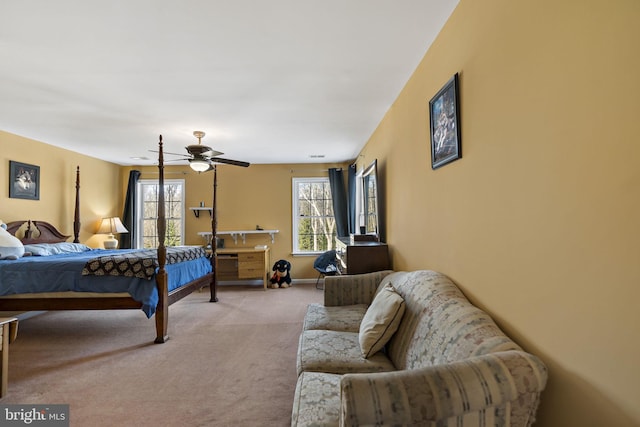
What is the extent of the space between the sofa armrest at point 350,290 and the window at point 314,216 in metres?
3.48

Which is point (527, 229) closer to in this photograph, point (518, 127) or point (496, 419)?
point (518, 127)

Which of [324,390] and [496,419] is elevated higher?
[496,419]

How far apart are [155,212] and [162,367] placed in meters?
4.48

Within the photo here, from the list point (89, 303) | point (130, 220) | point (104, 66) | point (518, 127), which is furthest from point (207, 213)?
point (518, 127)

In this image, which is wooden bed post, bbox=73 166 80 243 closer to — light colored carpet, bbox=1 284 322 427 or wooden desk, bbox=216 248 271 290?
light colored carpet, bbox=1 284 322 427

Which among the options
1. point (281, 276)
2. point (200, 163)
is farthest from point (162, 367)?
point (281, 276)

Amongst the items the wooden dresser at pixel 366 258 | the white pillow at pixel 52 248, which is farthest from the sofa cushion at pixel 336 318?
the white pillow at pixel 52 248

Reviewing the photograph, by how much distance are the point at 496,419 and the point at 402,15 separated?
2.04 meters

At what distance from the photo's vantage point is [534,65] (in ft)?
3.68

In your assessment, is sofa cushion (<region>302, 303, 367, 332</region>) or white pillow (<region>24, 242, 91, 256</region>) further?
white pillow (<region>24, 242, 91, 256</region>)

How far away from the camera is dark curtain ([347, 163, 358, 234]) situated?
5.64 m

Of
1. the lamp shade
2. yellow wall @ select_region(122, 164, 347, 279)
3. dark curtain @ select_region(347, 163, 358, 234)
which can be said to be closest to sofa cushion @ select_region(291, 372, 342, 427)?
dark curtain @ select_region(347, 163, 358, 234)

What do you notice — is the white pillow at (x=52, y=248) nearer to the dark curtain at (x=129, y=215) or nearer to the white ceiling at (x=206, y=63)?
the dark curtain at (x=129, y=215)

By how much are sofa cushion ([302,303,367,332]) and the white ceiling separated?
2.02 m
